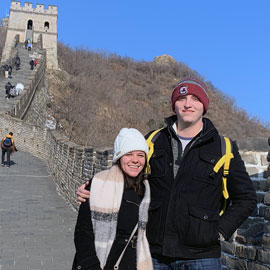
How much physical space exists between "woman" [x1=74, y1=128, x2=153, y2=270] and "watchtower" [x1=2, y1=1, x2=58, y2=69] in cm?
5060

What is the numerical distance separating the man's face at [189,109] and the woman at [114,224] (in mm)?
487

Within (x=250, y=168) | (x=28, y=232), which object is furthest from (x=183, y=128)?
(x=28, y=232)

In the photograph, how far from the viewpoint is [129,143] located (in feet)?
9.48

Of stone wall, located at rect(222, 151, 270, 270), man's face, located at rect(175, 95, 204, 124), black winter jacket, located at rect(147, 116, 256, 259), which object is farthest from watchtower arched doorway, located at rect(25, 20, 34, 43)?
black winter jacket, located at rect(147, 116, 256, 259)

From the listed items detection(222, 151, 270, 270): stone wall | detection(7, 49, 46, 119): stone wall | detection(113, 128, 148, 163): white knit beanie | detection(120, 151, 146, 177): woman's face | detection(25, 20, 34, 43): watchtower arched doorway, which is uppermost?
detection(25, 20, 34, 43): watchtower arched doorway

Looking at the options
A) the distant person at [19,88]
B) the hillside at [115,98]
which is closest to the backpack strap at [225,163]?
the distant person at [19,88]

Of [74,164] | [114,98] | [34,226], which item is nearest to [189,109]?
[34,226]

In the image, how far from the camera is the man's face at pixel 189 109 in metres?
2.82

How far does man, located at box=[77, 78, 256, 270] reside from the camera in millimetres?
2592

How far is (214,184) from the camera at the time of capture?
105 inches

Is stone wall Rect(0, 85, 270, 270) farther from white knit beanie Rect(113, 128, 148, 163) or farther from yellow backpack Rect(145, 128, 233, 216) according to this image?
white knit beanie Rect(113, 128, 148, 163)

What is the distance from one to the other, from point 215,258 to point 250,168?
1.93 metres

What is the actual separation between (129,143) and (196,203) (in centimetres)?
62

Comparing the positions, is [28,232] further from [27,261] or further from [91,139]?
[91,139]
